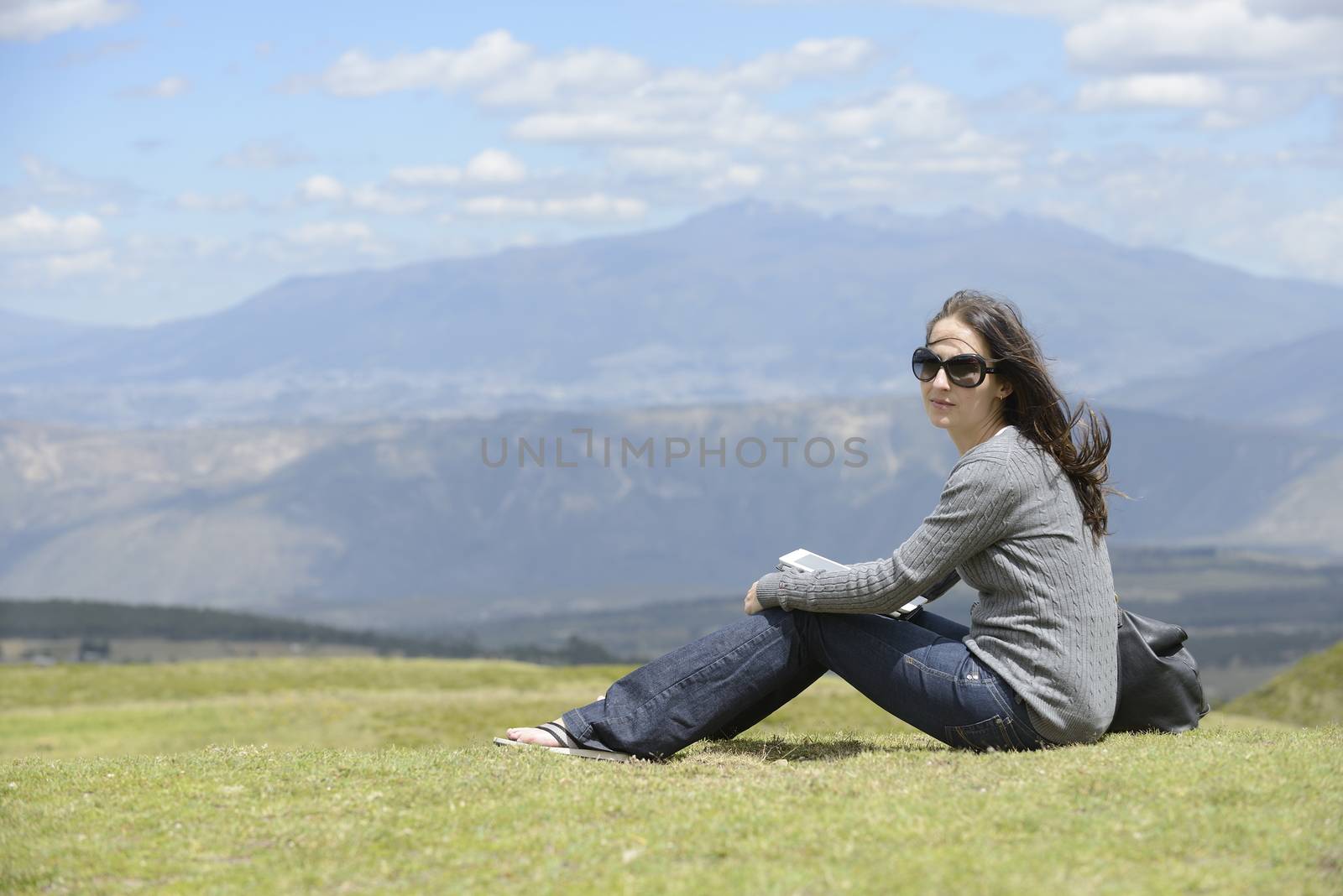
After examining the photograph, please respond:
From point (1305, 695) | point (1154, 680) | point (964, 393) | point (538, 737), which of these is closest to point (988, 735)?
point (1154, 680)

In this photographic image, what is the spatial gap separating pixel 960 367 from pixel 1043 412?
0.71 m

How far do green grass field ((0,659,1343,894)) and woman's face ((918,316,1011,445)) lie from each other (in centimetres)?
257

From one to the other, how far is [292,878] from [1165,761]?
6196 mm

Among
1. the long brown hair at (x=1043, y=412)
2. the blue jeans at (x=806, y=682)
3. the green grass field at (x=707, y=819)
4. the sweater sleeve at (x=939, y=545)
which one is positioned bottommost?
the green grass field at (x=707, y=819)

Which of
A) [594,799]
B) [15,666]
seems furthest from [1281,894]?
[15,666]

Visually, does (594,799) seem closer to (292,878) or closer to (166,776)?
(292,878)

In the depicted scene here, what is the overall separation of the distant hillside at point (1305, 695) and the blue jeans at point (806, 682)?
50.7m

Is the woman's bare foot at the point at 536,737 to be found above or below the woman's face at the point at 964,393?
below

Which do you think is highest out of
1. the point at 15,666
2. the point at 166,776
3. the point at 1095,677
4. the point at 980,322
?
the point at 980,322

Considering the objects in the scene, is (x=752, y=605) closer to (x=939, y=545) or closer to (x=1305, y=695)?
(x=939, y=545)

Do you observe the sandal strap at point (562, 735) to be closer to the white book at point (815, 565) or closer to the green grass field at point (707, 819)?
the green grass field at point (707, 819)

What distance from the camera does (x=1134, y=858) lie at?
27.5 ft

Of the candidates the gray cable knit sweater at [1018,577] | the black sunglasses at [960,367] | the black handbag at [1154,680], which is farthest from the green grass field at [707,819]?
the black sunglasses at [960,367]

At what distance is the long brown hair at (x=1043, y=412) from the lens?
424 inches
